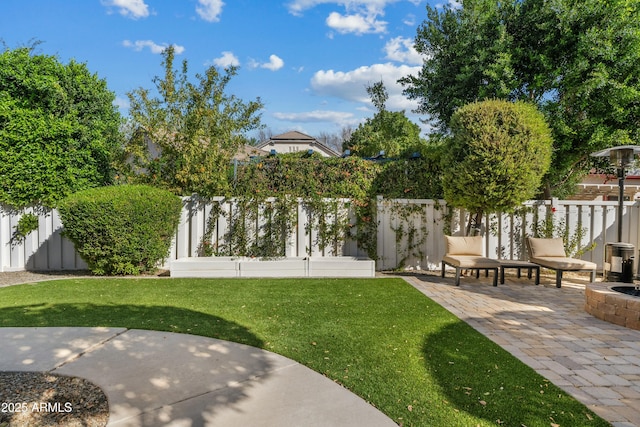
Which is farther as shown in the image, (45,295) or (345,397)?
(45,295)

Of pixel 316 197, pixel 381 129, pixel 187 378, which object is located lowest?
pixel 187 378

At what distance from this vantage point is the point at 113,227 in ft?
22.3

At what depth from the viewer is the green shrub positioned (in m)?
6.71

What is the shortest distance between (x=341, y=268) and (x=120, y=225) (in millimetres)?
4413

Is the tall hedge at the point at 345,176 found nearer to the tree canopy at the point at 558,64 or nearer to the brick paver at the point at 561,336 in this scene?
the brick paver at the point at 561,336

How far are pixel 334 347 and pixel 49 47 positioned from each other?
31.6 feet

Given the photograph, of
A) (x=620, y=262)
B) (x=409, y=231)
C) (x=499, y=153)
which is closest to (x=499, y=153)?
(x=499, y=153)

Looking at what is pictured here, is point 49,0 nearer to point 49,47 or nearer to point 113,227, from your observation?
point 49,47

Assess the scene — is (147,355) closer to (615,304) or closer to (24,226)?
(615,304)

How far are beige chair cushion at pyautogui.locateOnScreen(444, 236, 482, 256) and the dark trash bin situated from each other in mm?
2322

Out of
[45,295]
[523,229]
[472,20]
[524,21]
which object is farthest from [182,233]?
[524,21]

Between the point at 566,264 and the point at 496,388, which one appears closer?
the point at 496,388

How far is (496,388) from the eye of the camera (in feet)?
8.92

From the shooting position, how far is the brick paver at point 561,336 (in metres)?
2.72
